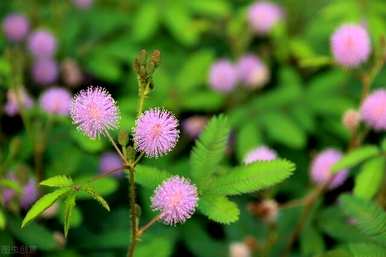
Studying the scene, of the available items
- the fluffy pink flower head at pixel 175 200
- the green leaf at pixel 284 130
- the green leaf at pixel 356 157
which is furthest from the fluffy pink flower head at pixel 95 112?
the green leaf at pixel 284 130

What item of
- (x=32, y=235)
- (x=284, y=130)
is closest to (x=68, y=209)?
(x=32, y=235)

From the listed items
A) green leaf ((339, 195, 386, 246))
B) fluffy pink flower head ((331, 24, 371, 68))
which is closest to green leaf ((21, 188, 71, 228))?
green leaf ((339, 195, 386, 246))

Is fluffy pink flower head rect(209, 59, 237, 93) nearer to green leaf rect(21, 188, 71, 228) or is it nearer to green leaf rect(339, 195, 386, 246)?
green leaf rect(339, 195, 386, 246)

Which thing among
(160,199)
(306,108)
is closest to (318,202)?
(306,108)

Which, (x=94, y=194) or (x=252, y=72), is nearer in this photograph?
(x=94, y=194)

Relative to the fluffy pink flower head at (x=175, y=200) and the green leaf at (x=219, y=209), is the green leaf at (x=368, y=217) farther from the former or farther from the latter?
the fluffy pink flower head at (x=175, y=200)

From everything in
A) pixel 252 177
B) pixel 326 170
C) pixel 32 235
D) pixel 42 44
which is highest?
pixel 42 44

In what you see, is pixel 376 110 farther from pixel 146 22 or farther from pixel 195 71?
pixel 146 22

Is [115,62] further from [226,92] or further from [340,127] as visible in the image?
[340,127]

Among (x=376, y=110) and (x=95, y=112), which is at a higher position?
(x=376, y=110)
